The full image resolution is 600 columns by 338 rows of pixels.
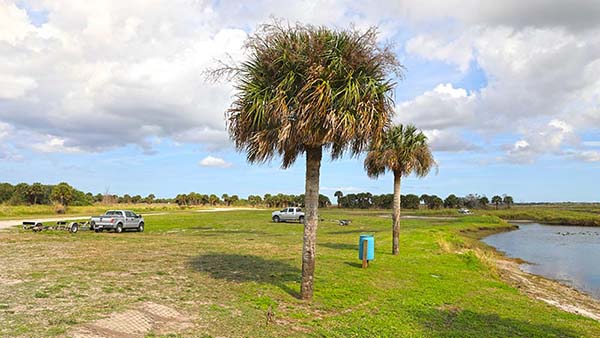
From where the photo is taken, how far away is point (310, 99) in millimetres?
10281

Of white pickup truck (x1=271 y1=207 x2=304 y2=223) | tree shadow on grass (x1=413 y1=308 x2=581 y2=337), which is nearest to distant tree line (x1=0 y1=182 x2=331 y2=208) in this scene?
white pickup truck (x1=271 y1=207 x2=304 y2=223)

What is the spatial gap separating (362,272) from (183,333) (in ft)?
30.3

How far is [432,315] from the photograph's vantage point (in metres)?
10.8

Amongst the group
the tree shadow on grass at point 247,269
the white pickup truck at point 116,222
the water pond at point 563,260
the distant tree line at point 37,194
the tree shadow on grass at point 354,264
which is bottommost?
the water pond at point 563,260

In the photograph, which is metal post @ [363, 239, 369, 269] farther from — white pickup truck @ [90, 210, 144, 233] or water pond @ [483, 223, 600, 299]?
white pickup truck @ [90, 210, 144, 233]

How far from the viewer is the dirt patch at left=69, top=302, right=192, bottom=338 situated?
24.1 feet

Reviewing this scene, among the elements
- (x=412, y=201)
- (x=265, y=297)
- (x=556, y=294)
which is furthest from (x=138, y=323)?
(x=412, y=201)

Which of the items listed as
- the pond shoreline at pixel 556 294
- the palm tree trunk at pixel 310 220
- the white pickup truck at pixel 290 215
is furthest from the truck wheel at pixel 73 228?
the pond shoreline at pixel 556 294

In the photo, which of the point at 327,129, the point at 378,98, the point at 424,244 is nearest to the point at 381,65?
the point at 378,98

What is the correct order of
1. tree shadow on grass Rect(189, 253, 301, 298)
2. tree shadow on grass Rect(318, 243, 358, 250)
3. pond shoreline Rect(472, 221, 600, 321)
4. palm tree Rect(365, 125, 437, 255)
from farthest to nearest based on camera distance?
tree shadow on grass Rect(318, 243, 358, 250) < palm tree Rect(365, 125, 437, 255) < pond shoreline Rect(472, 221, 600, 321) < tree shadow on grass Rect(189, 253, 301, 298)

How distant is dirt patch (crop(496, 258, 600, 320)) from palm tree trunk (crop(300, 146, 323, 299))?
29.6 ft

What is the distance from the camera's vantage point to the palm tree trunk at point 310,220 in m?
11.1

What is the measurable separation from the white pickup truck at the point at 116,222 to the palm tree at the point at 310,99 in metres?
25.7

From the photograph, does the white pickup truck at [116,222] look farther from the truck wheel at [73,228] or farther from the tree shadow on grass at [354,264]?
the tree shadow on grass at [354,264]
